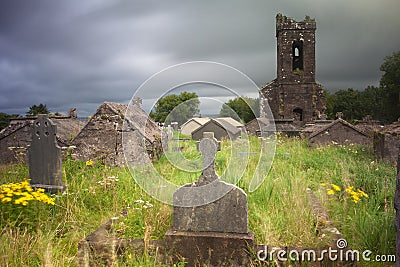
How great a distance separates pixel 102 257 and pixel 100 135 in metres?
6.26

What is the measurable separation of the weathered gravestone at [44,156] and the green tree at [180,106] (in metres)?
3.26

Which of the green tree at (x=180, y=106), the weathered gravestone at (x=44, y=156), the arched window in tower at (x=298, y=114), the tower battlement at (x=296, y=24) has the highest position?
the tower battlement at (x=296, y=24)

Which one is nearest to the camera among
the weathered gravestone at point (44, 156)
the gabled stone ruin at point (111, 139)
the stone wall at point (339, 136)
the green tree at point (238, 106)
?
the green tree at point (238, 106)

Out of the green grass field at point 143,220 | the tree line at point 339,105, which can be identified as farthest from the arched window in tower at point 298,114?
the green grass field at point 143,220

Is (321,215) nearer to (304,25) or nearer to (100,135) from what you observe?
(100,135)

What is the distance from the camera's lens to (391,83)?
118ft

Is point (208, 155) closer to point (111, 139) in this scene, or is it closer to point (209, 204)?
point (209, 204)

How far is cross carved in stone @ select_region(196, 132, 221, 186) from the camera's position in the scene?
385 centimetres

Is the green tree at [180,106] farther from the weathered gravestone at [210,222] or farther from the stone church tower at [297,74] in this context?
the stone church tower at [297,74]

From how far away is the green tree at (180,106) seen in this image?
12.7 feet

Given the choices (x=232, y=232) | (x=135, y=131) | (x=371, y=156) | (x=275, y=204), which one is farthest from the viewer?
(x=371, y=156)

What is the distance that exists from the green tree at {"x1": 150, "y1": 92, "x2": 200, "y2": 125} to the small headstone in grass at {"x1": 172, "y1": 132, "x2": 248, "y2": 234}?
0.35 meters

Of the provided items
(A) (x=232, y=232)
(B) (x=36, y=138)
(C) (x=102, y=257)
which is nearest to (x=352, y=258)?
(A) (x=232, y=232)

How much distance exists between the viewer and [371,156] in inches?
420
